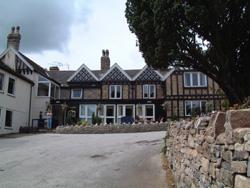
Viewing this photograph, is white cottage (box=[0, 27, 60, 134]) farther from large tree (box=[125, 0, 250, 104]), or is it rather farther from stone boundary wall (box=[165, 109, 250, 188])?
stone boundary wall (box=[165, 109, 250, 188])

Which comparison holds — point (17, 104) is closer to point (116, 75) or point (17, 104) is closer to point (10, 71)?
point (10, 71)

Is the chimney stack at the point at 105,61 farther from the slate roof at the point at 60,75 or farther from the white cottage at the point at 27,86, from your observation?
the white cottage at the point at 27,86

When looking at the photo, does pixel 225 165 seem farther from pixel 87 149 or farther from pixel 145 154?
pixel 87 149

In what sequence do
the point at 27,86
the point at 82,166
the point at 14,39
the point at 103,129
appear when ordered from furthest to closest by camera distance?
1. the point at 14,39
2. the point at 27,86
3. the point at 103,129
4. the point at 82,166

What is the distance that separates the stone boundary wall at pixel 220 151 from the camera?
3.71m

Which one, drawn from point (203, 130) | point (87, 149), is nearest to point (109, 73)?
point (87, 149)

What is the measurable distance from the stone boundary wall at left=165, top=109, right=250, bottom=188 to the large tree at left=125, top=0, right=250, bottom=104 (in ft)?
25.5

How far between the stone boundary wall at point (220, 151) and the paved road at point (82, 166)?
12.3 feet

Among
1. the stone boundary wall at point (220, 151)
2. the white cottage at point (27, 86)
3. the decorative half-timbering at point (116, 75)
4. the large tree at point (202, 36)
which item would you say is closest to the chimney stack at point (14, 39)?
the white cottage at point (27, 86)

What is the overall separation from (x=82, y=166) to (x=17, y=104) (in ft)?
67.6

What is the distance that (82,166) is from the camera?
42.0 feet

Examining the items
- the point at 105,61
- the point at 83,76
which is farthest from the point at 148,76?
the point at 105,61

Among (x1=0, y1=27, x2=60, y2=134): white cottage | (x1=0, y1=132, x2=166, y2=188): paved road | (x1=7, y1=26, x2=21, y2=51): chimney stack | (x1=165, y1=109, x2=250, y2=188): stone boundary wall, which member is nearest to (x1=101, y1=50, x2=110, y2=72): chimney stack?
(x1=0, y1=27, x2=60, y2=134): white cottage

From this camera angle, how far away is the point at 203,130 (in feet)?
18.4
